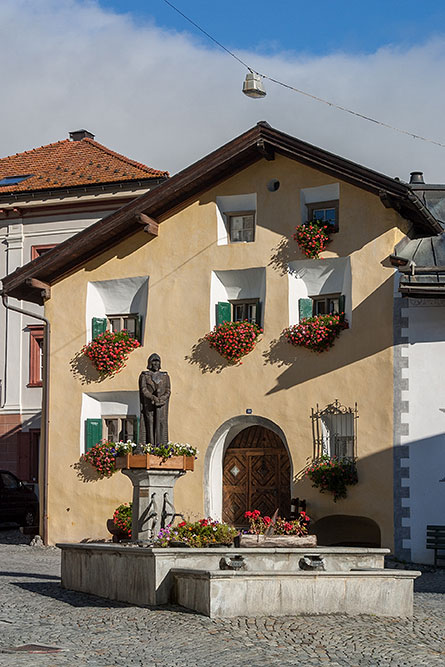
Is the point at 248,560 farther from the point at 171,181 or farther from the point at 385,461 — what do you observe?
the point at 171,181

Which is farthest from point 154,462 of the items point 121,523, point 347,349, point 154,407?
point 347,349

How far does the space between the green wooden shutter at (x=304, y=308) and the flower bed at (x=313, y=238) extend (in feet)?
2.81

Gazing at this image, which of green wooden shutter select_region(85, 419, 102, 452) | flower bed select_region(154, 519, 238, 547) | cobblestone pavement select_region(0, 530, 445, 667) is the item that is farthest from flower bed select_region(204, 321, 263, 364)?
cobblestone pavement select_region(0, 530, 445, 667)

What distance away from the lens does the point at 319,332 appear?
19594 mm

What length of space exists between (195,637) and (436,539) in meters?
9.11

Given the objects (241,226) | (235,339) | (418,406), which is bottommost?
(418,406)

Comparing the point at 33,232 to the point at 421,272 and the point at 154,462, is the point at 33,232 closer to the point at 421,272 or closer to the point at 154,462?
the point at 421,272

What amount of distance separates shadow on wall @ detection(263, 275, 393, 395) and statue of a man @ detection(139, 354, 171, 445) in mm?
5304

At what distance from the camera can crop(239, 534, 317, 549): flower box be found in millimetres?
12477

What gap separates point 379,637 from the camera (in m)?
10.4

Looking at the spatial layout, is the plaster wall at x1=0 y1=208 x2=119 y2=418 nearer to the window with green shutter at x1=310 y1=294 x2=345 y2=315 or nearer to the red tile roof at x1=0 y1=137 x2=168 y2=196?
the red tile roof at x1=0 y1=137 x2=168 y2=196

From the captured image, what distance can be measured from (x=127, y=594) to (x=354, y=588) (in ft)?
8.64

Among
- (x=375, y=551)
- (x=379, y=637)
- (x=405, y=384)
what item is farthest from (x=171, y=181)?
(x=379, y=637)

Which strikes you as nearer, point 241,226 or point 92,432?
point 241,226
